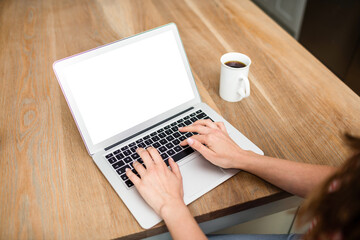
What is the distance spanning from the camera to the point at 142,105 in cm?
77

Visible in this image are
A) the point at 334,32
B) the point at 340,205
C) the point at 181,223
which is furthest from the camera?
the point at 334,32

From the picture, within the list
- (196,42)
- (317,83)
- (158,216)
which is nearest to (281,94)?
(317,83)

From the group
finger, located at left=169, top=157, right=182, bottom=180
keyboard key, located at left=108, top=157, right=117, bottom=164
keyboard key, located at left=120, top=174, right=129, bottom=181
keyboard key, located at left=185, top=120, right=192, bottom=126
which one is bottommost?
keyboard key, located at left=120, top=174, right=129, bottom=181

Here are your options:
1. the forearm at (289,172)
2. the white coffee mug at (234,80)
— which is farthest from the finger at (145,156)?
the white coffee mug at (234,80)

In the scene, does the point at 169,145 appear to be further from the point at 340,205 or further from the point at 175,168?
the point at 340,205

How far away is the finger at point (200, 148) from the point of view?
2.24ft

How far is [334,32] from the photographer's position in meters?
2.10

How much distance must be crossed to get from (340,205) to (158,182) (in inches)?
14.2

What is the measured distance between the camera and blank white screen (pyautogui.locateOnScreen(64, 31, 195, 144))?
0.70m

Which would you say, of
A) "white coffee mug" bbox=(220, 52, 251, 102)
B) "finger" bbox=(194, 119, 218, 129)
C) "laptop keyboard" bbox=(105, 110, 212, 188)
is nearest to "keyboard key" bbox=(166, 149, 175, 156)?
"laptop keyboard" bbox=(105, 110, 212, 188)

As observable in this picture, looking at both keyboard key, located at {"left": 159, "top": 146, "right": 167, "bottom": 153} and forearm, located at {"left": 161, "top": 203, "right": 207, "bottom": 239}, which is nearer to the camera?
forearm, located at {"left": 161, "top": 203, "right": 207, "bottom": 239}

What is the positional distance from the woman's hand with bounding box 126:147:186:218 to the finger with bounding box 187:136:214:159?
2.6 inches

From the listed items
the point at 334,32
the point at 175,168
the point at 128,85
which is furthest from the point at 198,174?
the point at 334,32

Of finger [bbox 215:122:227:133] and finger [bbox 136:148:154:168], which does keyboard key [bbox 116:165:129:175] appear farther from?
finger [bbox 215:122:227:133]
